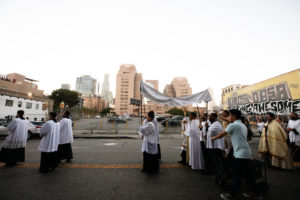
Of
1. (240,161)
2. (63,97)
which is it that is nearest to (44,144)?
(240,161)

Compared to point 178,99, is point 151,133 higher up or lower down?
lower down

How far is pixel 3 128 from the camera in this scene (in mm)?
10250

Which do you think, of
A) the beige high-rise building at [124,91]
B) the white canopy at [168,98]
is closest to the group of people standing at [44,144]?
the white canopy at [168,98]

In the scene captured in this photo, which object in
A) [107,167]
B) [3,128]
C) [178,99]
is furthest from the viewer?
[3,128]

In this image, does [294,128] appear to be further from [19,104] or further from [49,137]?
[19,104]

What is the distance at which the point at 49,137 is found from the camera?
4.40 metres

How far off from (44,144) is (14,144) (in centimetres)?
144

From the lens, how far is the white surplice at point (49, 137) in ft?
14.0

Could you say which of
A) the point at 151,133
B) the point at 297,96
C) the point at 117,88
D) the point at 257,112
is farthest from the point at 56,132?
the point at 117,88

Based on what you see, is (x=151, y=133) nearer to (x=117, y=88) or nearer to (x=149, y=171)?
(x=149, y=171)

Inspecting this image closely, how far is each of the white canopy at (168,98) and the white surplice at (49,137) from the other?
3354mm

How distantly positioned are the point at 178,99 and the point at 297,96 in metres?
18.3

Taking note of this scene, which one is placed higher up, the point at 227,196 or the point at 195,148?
the point at 195,148

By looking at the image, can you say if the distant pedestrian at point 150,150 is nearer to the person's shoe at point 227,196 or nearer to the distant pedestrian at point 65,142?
the person's shoe at point 227,196
